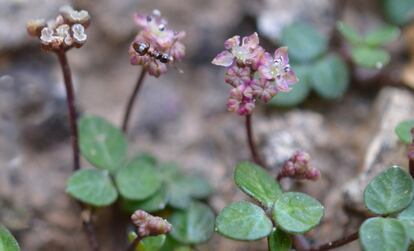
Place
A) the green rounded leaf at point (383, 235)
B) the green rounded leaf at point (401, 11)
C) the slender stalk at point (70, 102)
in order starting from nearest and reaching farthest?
the green rounded leaf at point (383, 235), the slender stalk at point (70, 102), the green rounded leaf at point (401, 11)

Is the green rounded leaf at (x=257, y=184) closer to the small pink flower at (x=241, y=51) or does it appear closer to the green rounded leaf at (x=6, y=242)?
the small pink flower at (x=241, y=51)

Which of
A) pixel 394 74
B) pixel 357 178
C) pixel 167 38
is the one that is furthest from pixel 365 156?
pixel 167 38

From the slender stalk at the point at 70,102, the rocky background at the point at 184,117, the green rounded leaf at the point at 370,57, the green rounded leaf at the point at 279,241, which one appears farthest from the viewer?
the green rounded leaf at the point at 370,57

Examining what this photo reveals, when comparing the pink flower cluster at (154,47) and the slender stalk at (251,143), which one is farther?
the slender stalk at (251,143)

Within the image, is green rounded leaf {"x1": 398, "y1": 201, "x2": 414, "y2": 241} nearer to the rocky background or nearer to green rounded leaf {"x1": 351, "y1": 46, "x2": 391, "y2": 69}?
the rocky background

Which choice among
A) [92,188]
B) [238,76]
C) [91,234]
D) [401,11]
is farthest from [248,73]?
[401,11]

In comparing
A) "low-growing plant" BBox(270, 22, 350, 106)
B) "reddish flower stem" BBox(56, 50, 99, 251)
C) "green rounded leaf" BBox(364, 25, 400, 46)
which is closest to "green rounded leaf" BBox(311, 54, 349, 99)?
"low-growing plant" BBox(270, 22, 350, 106)

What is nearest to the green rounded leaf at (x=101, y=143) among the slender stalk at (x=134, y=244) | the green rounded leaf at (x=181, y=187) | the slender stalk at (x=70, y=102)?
the slender stalk at (x=70, y=102)
